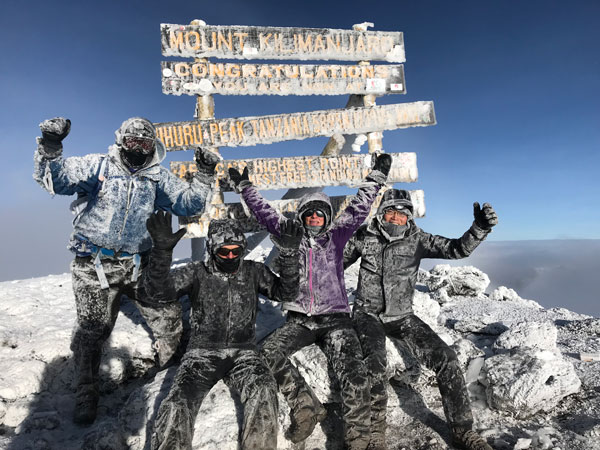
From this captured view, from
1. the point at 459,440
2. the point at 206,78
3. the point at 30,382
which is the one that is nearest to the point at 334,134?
the point at 206,78

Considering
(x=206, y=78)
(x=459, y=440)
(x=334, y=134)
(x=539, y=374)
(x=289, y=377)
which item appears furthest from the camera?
(x=334, y=134)

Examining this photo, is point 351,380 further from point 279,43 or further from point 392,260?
point 279,43

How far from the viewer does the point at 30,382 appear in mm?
3812

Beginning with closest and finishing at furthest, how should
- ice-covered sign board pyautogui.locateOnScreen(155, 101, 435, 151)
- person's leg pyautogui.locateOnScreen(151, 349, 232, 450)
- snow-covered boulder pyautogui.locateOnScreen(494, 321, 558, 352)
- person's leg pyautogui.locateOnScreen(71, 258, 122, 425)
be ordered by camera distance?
person's leg pyautogui.locateOnScreen(151, 349, 232, 450) → person's leg pyautogui.locateOnScreen(71, 258, 122, 425) → snow-covered boulder pyautogui.locateOnScreen(494, 321, 558, 352) → ice-covered sign board pyautogui.locateOnScreen(155, 101, 435, 151)

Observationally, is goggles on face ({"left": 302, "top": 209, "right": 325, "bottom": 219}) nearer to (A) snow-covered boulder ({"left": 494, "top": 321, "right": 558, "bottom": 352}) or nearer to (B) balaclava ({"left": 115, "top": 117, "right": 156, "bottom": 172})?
(B) balaclava ({"left": 115, "top": 117, "right": 156, "bottom": 172})

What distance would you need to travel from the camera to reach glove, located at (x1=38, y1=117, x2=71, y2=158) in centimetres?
316

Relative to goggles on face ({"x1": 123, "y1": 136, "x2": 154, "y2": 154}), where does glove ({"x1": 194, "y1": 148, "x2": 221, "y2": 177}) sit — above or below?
below

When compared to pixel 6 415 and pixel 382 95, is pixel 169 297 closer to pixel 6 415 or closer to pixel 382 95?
pixel 6 415

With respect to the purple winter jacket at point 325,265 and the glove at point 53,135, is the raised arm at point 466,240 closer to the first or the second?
the purple winter jacket at point 325,265

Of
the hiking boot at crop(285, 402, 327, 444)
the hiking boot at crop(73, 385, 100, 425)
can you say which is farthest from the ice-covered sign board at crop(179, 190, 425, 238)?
the hiking boot at crop(285, 402, 327, 444)

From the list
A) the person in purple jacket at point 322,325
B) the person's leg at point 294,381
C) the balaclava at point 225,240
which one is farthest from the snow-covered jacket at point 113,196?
the person's leg at point 294,381

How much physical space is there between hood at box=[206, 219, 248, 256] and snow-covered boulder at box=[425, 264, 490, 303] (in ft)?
17.0

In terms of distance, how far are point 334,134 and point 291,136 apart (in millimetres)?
836

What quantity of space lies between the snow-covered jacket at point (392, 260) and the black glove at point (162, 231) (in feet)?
6.95
